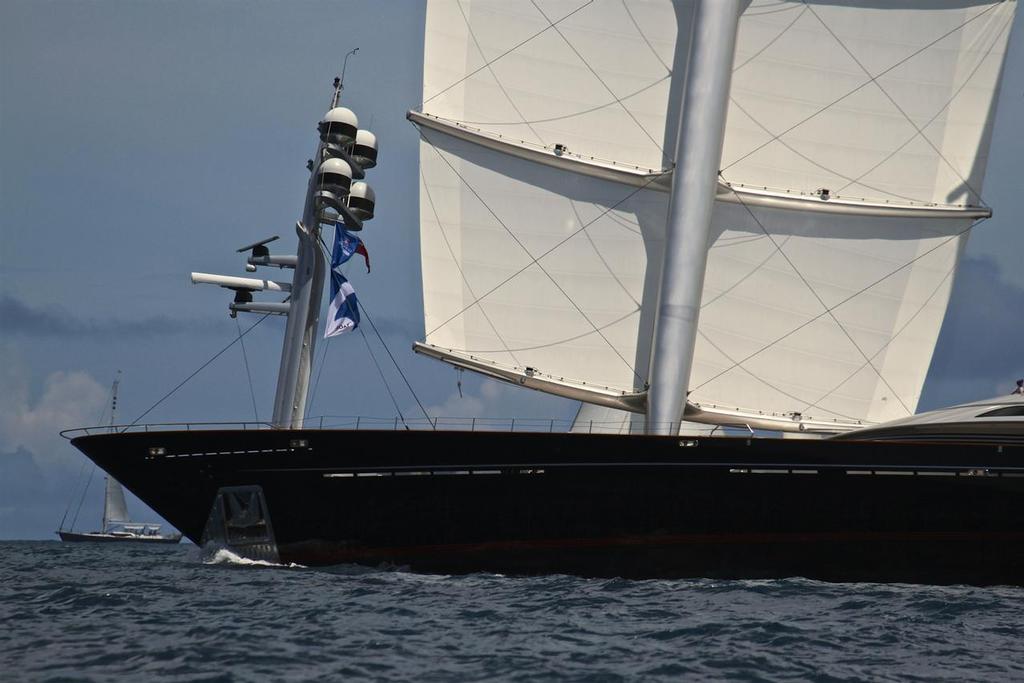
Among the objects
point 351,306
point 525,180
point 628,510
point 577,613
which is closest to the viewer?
point 577,613

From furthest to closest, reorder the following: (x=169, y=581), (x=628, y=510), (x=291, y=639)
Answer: (x=628, y=510), (x=169, y=581), (x=291, y=639)

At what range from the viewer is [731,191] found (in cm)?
2822

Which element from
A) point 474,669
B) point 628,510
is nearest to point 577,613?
point 474,669

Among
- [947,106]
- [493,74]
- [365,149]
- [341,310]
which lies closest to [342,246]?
[341,310]

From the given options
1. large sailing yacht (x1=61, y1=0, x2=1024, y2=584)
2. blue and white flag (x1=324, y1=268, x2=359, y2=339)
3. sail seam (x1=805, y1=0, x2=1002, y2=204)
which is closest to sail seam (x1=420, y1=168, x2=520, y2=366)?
large sailing yacht (x1=61, y1=0, x2=1024, y2=584)

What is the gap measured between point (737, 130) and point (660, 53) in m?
3.19

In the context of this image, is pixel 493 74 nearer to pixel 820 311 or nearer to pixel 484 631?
pixel 820 311

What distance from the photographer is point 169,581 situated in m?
17.7

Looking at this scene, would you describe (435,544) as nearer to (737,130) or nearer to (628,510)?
(628,510)

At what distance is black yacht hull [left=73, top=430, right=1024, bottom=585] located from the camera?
803 inches

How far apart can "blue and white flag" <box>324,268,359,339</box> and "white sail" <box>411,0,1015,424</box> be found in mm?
3090

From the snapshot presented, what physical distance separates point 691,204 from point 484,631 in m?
16.4

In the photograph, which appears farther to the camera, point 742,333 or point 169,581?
point 742,333

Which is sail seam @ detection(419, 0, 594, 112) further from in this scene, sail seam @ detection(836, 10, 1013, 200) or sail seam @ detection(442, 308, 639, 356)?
sail seam @ detection(836, 10, 1013, 200)
